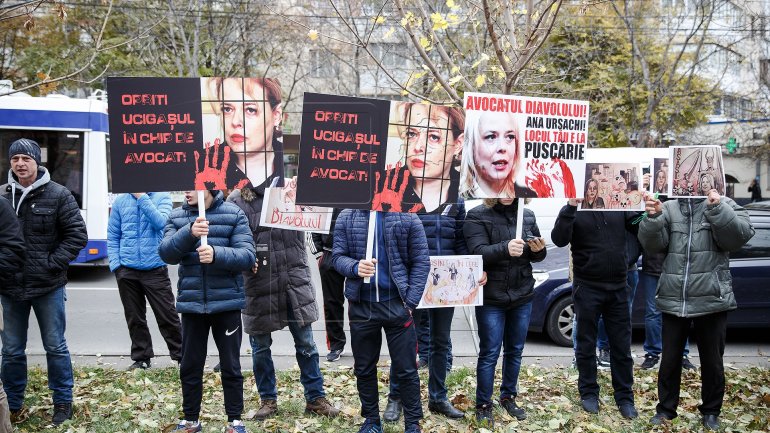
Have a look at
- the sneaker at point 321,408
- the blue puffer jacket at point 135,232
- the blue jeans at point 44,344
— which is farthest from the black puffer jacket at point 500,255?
the blue puffer jacket at point 135,232

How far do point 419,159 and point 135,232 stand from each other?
3582 millimetres

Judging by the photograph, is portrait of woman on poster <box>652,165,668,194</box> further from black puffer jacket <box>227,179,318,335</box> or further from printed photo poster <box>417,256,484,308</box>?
black puffer jacket <box>227,179,318,335</box>

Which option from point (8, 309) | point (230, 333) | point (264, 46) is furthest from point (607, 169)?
point (264, 46)

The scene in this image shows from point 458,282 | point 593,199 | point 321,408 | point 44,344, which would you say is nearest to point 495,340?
point 458,282

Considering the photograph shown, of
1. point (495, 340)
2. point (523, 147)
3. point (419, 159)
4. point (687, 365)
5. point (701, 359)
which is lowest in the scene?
point (687, 365)

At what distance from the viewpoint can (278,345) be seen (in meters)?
9.21

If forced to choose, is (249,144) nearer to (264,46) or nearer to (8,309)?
(8,309)

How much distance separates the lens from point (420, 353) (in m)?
7.64

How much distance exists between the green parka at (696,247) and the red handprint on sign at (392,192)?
1974mm

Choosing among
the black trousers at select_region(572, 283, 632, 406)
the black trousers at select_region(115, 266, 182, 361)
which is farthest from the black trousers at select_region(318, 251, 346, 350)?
the black trousers at select_region(572, 283, 632, 406)

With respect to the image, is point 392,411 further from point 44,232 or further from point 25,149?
point 25,149

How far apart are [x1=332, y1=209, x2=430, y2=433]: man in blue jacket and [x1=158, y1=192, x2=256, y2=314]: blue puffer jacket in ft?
2.30

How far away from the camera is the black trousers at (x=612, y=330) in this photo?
6.25m

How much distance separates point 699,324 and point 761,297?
11.7ft
